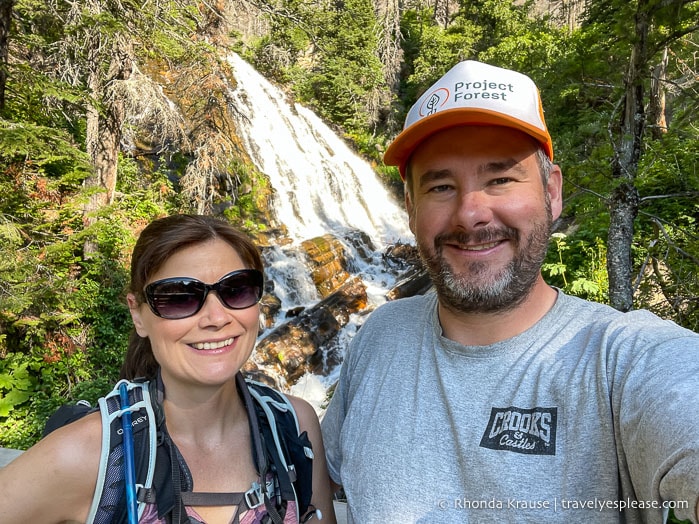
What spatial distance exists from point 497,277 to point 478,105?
0.55 meters

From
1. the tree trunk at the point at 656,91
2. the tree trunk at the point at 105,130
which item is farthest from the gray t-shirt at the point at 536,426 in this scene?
the tree trunk at the point at 105,130

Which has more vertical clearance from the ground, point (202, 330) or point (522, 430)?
point (202, 330)

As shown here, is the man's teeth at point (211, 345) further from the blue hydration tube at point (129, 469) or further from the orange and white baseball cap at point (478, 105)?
the orange and white baseball cap at point (478, 105)

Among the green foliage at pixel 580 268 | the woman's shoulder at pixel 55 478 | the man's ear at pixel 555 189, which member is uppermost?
the man's ear at pixel 555 189

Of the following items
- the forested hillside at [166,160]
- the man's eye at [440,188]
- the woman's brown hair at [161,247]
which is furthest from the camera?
the forested hillside at [166,160]

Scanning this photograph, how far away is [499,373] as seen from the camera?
1.31 metres

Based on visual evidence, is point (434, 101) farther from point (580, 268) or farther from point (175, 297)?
point (580, 268)

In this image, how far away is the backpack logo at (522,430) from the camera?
1.14 metres

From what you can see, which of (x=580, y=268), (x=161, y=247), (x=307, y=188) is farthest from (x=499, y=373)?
(x=307, y=188)

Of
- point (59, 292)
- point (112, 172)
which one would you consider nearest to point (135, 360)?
point (59, 292)

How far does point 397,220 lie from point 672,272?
43.1ft

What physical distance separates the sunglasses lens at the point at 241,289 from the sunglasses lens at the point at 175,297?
8 cm

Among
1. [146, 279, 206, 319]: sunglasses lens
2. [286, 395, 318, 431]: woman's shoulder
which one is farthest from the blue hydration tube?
[286, 395, 318, 431]: woman's shoulder

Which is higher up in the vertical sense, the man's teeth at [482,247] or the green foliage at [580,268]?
the man's teeth at [482,247]
